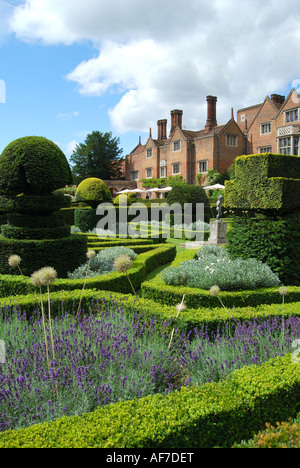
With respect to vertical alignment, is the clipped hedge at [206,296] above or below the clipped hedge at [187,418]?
above

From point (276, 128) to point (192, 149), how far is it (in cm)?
998

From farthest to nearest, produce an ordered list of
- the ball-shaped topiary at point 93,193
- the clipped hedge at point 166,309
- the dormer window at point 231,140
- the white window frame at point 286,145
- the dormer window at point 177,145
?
the dormer window at point 177,145
the dormer window at point 231,140
the white window frame at point 286,145
the ball-shaped topiary at point 93,193
the clipped hedge at point 166,309

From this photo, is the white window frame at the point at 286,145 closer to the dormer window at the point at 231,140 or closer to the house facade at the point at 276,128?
the house facade at the point at 276,128

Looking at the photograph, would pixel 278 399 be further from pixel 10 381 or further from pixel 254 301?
pixel 254 301

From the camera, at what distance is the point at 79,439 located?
2334mm

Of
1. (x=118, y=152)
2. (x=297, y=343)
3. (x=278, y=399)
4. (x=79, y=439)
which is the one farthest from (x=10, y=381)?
(x=118, y=152)

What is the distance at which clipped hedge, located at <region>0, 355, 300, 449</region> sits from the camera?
7.79 ft

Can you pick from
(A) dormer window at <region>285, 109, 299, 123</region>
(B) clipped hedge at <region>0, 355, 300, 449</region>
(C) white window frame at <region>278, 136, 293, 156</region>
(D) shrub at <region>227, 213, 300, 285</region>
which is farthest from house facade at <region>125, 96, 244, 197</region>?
(B) clipped hedge at <region>0, 355, 300, 449</region>

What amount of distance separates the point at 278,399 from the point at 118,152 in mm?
55948

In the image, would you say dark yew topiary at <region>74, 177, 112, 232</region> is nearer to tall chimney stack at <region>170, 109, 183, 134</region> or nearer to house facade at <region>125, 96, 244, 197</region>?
house facade at <region>125, 96, 244, 197</region>

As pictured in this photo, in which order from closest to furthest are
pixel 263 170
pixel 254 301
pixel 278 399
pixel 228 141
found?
pixel 278 399, pixel 254 301, pixel 263 170, pixel 228 141

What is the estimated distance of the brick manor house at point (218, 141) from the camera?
32.9 m

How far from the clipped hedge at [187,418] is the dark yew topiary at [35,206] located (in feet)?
19.0

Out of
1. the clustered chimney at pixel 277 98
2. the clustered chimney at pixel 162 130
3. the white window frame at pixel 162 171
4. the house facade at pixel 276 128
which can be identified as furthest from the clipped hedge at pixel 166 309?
the clustered chimney at pixel 162 130
